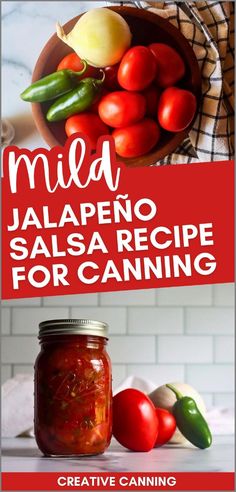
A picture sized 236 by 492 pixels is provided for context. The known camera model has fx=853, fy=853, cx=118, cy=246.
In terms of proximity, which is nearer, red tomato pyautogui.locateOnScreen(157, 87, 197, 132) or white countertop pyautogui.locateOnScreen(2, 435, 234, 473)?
white countertop pyautogui.locateOnScreen(2, 435, 234, 473)

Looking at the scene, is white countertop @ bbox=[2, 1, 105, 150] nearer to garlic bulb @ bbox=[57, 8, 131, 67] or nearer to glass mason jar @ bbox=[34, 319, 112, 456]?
garlic bulb @ bbox=[57, 8, 131, 67]

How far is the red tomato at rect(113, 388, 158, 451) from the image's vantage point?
115cm

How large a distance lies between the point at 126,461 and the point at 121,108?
48 centimetres

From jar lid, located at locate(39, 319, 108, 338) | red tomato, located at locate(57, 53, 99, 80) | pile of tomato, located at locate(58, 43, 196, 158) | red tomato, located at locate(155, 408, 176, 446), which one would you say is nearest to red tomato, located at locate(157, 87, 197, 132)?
pile of tomato, located at locate(58, 43, 196, 158)

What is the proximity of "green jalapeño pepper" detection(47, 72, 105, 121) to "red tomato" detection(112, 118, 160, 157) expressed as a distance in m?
0.06

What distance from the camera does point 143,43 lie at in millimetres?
1202

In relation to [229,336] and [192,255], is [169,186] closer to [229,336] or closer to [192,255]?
[192,255]

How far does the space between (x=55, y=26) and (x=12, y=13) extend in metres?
0.08

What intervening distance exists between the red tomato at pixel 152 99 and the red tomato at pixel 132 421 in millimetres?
393

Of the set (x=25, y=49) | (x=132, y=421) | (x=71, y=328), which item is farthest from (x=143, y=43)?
(x=132, y=421)

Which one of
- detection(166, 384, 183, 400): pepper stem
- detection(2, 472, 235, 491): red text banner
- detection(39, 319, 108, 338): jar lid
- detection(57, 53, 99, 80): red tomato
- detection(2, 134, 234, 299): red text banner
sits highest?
detection(57, 53, 99, 80): red tomato

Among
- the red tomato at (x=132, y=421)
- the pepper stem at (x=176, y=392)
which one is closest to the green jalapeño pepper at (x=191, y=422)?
the pepper stem at (x=176, y=392)

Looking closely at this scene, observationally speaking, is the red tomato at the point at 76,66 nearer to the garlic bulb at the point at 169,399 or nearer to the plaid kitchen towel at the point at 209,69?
the plaid kitchen towel at the point at 209,69

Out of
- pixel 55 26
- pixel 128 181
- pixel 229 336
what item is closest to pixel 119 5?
pixel 55 26
